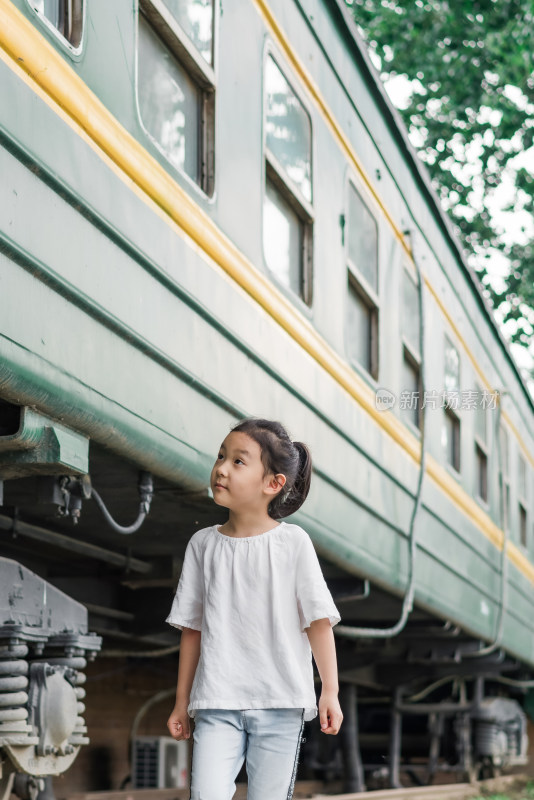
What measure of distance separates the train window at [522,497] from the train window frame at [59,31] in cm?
804

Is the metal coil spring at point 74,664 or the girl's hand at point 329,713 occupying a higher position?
the metal coil spring at point 74,664

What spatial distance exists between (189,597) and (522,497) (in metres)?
8.46

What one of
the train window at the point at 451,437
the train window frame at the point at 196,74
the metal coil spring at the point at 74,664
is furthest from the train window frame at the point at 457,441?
the metal coil spring at the point at 74,664

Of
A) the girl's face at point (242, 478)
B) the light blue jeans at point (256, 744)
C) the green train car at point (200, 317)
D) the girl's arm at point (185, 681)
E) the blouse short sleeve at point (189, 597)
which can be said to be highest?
the green train car at point (200, 317)

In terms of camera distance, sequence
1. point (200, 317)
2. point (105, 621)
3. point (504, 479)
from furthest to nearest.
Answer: point (504, 479) → point (105, 621) → point (200, 317)

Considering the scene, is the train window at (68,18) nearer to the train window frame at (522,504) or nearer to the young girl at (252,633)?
the young girl at (252,633)

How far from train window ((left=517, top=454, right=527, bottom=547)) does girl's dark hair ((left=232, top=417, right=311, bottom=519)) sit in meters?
8.01

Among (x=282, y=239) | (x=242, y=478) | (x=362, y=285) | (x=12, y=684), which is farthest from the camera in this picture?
(x=362, y=285)

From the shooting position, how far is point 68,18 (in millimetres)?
2908

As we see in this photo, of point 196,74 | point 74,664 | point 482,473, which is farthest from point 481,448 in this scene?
point 74,664

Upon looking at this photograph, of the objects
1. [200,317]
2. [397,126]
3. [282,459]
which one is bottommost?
[282,459]

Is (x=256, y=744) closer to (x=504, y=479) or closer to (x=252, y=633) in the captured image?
(x=252, y=633)

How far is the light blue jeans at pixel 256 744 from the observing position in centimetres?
236

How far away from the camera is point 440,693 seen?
35.1ft
